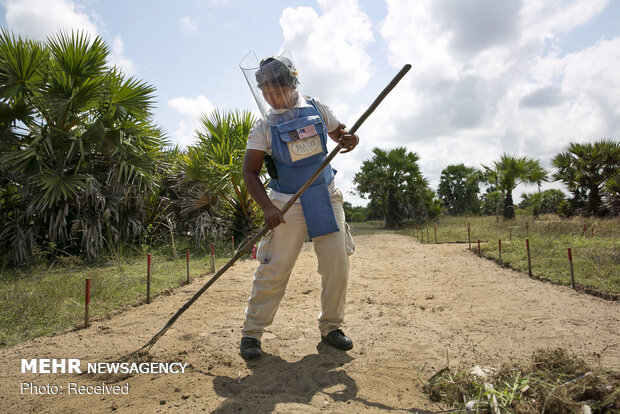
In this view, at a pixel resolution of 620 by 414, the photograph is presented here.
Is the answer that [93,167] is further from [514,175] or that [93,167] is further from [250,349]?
[514,175]

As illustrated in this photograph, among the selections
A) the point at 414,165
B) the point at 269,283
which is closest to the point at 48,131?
the point at 269,283

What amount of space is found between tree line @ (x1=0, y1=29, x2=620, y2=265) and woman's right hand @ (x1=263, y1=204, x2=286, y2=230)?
6.17 meters

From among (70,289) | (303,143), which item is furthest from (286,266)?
(70,289)

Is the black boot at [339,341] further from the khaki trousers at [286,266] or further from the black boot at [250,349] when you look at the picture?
the black boot at [250,349]

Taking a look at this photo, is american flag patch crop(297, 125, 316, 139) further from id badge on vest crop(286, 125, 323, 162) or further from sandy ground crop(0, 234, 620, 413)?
sandy ground crop(0, 234, 620, 413)

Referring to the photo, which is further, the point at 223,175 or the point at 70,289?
the point at 223,175

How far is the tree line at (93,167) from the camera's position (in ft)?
23.9

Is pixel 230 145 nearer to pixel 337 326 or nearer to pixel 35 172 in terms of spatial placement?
pixel 35 172

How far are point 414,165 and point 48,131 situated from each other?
680 inches

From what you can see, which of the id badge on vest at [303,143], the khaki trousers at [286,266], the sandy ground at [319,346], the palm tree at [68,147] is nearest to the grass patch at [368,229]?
the palm tree at [68,147]

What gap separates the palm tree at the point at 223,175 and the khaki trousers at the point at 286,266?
20.9 feet

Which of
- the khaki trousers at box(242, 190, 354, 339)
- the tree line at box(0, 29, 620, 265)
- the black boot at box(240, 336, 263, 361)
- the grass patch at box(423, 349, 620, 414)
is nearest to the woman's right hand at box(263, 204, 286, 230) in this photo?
the khaki trousers at box(242, 190, 354, 339)

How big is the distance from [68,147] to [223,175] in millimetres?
3161

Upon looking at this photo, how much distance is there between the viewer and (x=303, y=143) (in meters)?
2.77
